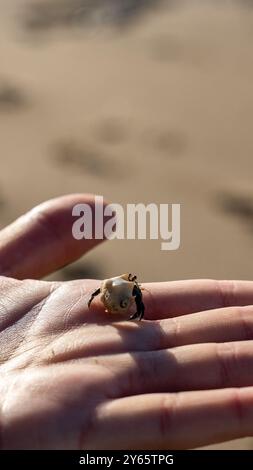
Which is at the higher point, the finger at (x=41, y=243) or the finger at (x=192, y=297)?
the finger at (x=41, y=243)

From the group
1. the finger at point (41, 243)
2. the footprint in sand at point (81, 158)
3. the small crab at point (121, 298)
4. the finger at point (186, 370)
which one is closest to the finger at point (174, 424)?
the finger at point (186, 370)

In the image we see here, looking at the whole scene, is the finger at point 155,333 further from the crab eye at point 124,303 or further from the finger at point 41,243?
the finger at point 41,243

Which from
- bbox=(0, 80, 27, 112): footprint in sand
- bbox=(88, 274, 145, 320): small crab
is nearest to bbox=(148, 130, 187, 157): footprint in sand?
bbox=(0, 80, 27, 112): footprint in sand

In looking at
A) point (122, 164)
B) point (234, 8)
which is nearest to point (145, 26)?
point (234, 8)

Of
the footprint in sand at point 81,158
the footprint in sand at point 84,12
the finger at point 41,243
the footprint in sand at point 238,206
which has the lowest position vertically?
the finger at point 41,243

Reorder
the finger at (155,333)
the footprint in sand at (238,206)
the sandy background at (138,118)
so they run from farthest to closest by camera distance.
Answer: the footprint in sand at (238,206) → the sandy background at (138,118) → the finger at (155,333)

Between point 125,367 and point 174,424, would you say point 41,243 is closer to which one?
point 125,367

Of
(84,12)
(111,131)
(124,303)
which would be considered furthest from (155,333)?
(84,12)
